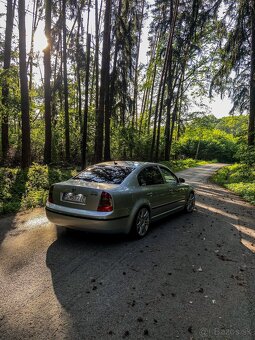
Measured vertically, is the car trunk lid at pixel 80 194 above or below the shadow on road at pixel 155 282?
above

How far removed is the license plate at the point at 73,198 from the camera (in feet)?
16.4

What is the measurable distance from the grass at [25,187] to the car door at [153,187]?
12.3ft

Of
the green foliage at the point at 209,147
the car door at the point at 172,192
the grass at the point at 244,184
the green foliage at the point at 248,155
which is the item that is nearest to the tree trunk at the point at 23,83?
the car door at the point at 172,192

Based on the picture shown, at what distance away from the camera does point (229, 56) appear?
15703mm

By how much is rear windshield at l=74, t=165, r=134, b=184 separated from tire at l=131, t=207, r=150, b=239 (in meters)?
0.79

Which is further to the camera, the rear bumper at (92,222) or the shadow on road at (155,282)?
the rear bumper at (92,222)

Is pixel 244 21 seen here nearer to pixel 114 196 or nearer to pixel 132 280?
pixel 114 196

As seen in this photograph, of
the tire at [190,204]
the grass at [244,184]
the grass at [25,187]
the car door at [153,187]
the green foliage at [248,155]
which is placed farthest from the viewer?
the green foliage at [248,155]

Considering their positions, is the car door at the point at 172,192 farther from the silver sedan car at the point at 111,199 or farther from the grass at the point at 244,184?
the grass at the point at 244,184

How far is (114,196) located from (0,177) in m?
6.40

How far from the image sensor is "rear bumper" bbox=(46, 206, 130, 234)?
15.8 ft

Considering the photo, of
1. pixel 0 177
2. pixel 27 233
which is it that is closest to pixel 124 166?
pixel 27 233

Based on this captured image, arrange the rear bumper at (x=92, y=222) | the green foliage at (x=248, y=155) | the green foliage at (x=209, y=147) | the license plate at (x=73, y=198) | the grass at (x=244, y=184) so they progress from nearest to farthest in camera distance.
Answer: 1. the rear bumper at (x=92, y=222)
2. the license plate at (x=73, y=198)
3. the grass at (x=244, y=184)
4. the green foliage at (x=248, y=155)
5. the green foliage at (x=209, y=147)

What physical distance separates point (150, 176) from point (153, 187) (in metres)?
0.28
